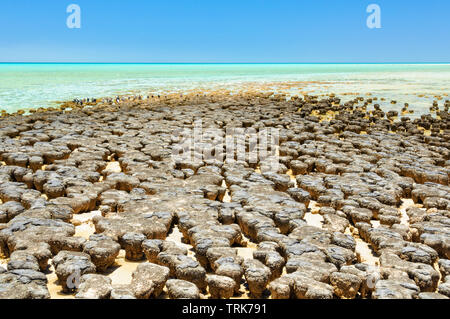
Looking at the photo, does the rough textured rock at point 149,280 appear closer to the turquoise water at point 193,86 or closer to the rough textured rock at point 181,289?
the rough textured rock at point 181,289

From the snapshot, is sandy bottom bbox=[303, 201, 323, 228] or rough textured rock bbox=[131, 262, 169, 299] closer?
rough textured rock bbox=[131, 262, 169, 299]

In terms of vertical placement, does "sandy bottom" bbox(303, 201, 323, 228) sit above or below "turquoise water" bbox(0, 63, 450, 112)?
below

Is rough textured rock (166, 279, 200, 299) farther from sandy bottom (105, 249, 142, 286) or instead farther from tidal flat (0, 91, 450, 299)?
sandy bottom (105, 249, 142, 286)

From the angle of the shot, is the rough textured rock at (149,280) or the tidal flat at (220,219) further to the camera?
the tidal flat at (220,219)

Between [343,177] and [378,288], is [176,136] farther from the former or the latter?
[378,288]
